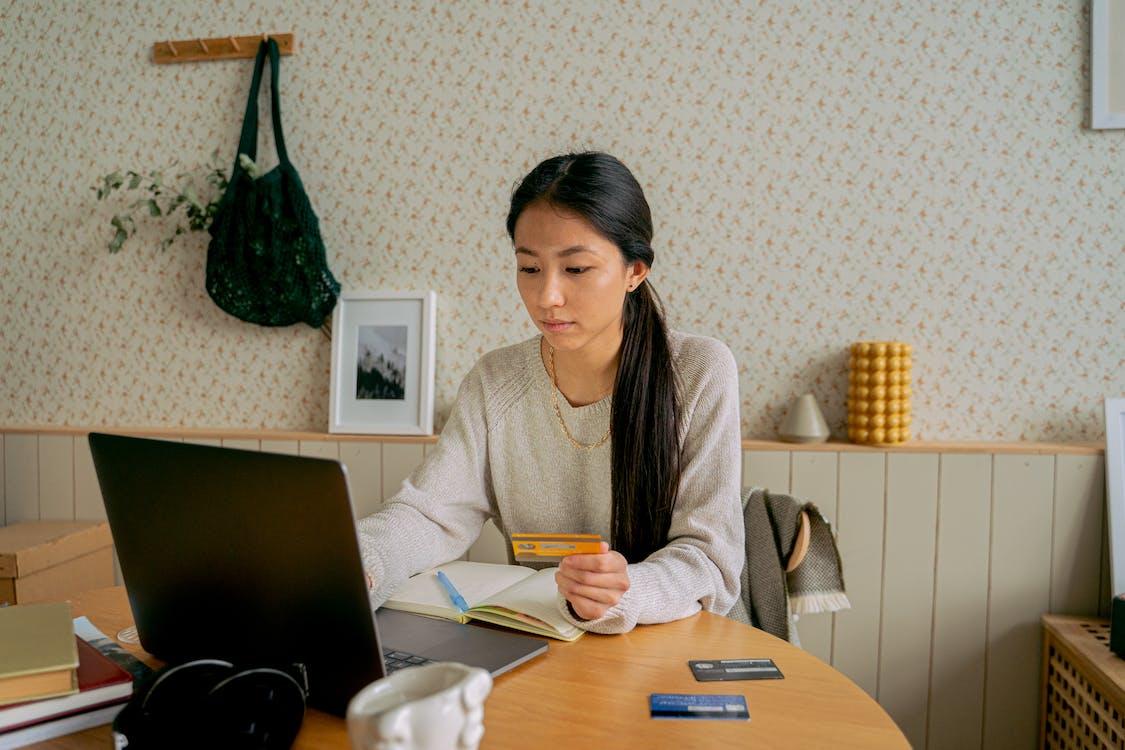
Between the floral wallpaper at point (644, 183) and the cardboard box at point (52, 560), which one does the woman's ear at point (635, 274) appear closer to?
the floral wallpaper at point (644, 183)

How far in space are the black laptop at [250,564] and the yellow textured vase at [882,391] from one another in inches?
51.1

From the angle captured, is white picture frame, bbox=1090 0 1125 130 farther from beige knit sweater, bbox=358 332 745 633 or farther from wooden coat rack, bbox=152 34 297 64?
wooden coat rack, bbox=152 34 297 64

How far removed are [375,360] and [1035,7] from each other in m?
1.92

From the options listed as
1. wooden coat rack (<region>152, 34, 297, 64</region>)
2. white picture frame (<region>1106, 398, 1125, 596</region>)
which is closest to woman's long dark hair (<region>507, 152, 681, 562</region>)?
white picture frame (<region>1106, 398, 1125, 596</region>)

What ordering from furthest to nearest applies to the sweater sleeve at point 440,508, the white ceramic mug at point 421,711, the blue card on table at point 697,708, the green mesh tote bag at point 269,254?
the green mesh tote bag at point 269,254 < the sweater sleeve at point 440,508 < the blue card on table at point 697,708 < the white ceramic mug at point 421,711

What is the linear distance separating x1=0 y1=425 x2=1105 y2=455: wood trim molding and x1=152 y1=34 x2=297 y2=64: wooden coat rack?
1.09 meters

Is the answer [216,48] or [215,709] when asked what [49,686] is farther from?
[216,48]

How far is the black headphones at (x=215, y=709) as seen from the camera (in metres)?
0.61

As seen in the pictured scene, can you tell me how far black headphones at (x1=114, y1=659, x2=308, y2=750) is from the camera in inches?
24.2

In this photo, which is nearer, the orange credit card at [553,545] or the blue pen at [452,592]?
the orange credit card at [553,545]

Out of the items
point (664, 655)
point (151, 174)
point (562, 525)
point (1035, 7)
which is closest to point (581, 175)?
point (562, 525)

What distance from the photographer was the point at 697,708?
73 cm

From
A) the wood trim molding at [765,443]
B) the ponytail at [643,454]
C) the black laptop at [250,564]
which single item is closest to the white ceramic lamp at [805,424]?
the wood trim molding at [765,443]

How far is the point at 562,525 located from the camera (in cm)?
136
